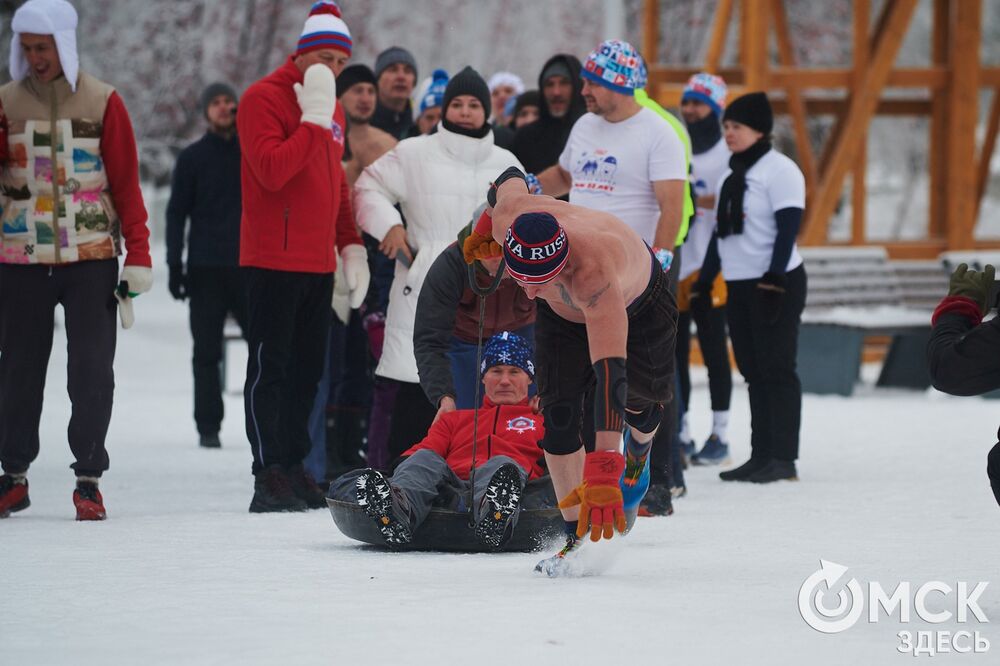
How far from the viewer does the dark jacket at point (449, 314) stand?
626cm

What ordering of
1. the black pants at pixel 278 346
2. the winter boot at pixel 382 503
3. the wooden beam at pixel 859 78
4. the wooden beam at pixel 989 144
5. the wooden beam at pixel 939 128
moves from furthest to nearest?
the wooden beam at pixel 989 144 < the wooden beam at pixel 939 128 < the wooden beam at pixel 859 78 < the black pants at pixel 278 346 < the winter boot at pixel 382 503

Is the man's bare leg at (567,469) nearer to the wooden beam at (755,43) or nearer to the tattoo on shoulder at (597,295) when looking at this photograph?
the tattoo on shoulder at (597,295)

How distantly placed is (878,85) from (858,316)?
351 centimetres

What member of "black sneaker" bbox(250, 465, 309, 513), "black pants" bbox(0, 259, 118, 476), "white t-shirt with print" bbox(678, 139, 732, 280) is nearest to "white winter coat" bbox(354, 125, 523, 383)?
"black sneaker" bbox(250, 465, 309, 513)

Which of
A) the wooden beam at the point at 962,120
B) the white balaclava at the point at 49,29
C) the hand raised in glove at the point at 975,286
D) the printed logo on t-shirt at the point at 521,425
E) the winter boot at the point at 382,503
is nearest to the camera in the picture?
the hand raised in glove at the point at 975,286

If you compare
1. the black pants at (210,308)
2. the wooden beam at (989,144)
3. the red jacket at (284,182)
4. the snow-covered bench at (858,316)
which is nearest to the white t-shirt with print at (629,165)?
the red jacket at (284,182)

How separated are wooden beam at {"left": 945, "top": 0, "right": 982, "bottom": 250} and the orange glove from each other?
11878 mm

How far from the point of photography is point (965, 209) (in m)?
Answer: 15.7

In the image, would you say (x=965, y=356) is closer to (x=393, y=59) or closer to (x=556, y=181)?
(x=556, y=181)

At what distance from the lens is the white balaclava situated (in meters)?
6.18

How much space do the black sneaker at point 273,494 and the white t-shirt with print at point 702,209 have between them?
2872 mm

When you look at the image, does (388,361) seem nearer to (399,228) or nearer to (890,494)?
(399,228)

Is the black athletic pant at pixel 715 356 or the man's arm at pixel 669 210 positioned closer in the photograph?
the man's arm at pixel 669 210

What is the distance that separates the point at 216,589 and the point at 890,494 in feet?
12.8
